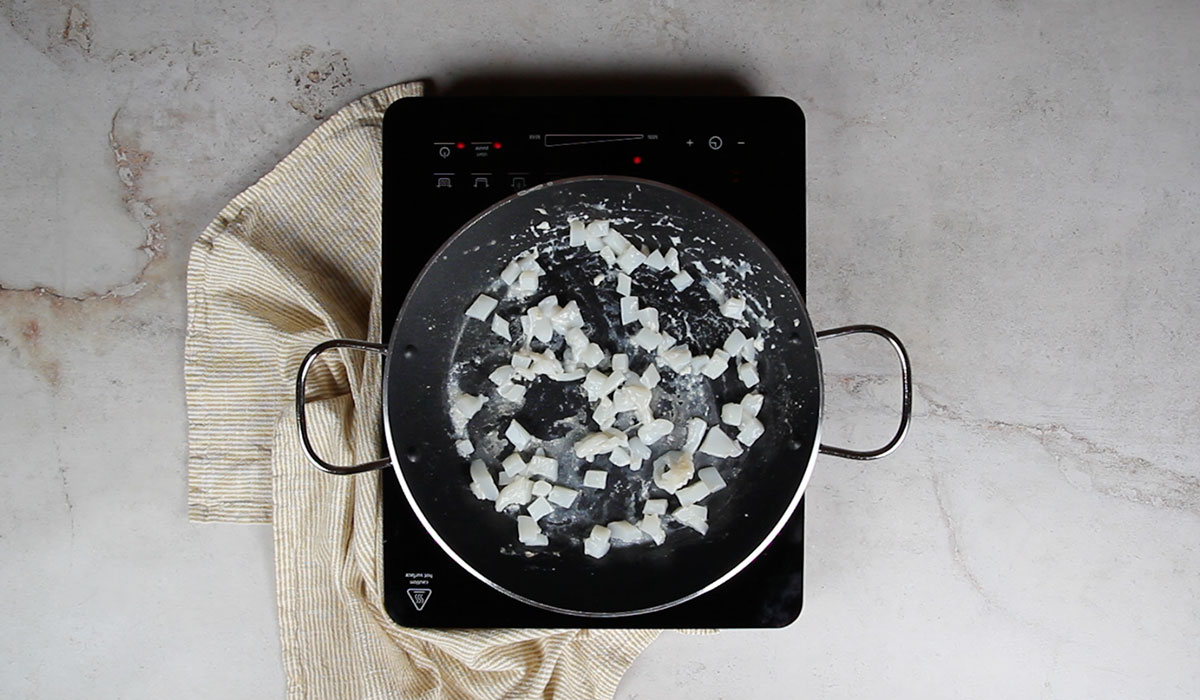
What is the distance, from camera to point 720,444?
78 cm

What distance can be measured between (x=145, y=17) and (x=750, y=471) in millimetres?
680

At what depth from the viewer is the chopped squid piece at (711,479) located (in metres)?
0.78

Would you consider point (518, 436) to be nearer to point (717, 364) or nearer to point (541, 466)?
point (541, 466)

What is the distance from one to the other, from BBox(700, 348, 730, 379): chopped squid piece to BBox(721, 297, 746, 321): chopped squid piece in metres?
0.03

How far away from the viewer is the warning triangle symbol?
80 centimetres

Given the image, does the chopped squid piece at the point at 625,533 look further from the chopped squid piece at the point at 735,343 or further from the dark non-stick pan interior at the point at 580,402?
the chopped squid piece at the point at 735,343

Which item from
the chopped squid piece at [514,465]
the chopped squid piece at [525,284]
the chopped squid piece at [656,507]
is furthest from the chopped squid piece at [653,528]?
the chopped squid piece at [525,284]

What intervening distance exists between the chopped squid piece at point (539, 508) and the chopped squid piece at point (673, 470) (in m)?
0.09

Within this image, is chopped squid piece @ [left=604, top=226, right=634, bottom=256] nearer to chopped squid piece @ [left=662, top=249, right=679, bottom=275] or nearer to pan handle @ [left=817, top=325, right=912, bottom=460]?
chopped squid piece @ [left=662, top=249, right=679, bottom=275]

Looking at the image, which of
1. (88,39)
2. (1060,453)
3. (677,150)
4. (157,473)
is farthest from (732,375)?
(88,39)

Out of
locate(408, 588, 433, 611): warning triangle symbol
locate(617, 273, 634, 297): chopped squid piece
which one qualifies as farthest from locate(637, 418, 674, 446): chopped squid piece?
locate(408, 588, 433, 611): warning triangle symbol

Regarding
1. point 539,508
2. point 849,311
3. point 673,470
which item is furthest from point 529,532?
point 849,311

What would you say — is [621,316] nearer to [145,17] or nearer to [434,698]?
[434,698]

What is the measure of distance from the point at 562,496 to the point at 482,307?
168 millimetres
